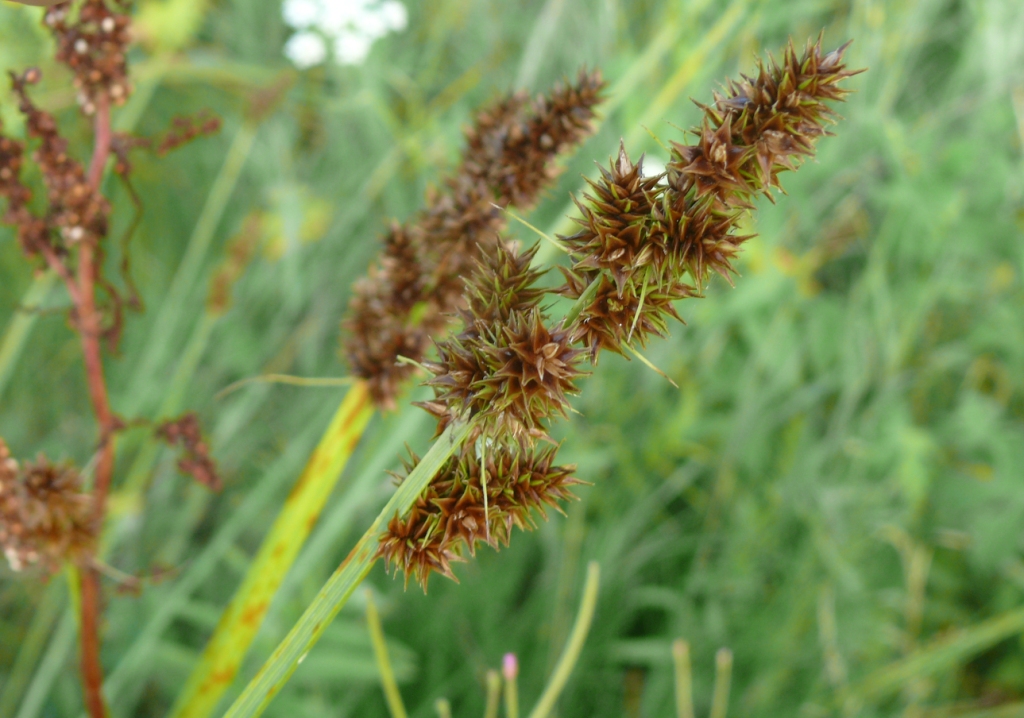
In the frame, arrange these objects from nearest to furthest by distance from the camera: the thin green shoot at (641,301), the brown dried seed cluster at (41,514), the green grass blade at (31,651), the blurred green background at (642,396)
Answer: the thin green shoot at (641,301), the brown dried seed cluster at (41,514), the green grass blade at (31,651), the blurred green background at (642,396)

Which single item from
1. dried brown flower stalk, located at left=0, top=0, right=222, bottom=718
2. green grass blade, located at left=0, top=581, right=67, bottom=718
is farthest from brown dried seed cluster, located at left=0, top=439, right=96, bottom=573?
green grass blade, located at left=0, top=581, right=67, bottom=718

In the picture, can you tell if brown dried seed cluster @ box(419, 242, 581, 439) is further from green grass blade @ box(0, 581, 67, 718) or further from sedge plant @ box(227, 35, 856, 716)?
green grass blade @ box(0, 581, 67, 718)

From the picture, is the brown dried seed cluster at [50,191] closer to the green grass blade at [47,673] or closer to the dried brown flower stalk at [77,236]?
the dried brown flower stalk at [77,236]

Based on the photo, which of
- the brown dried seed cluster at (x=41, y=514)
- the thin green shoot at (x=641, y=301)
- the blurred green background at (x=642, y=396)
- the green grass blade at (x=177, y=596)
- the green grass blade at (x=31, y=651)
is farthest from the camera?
the blurred green background at (x=642, y=396)

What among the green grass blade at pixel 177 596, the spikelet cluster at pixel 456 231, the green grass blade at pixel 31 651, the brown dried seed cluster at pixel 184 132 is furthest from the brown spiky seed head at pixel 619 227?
the green grass blade at pixel 31 651

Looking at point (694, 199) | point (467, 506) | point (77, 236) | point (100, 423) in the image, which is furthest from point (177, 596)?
point (694, 199)

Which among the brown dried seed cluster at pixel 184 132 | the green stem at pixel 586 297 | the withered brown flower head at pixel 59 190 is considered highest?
the brown dried seed cluster at pixel 184 132

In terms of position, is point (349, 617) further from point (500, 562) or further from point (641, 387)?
point (641, 387)
